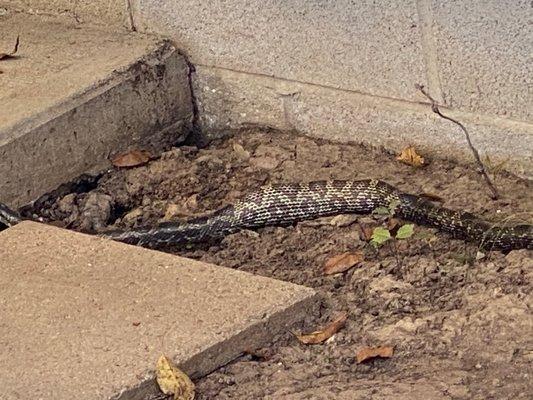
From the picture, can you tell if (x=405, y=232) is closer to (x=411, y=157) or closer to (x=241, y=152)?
(x=411, y=157)

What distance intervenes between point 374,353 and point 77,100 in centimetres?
269

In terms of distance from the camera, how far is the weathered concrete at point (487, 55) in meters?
6.37

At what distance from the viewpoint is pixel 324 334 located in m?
5.46

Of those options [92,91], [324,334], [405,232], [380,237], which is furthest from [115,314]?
[92,91]

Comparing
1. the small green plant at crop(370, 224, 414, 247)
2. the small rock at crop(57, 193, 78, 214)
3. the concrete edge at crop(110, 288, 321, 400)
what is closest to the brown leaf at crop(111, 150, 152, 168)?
the small rock at crop(57, 193, 78, 214)

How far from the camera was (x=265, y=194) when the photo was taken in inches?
272

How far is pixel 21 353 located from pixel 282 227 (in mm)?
1979

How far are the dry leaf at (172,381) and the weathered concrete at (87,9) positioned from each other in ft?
11.3

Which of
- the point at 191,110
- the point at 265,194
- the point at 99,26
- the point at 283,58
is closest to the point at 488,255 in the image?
the point at 265,194

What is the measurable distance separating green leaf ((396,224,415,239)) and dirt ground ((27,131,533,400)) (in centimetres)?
5

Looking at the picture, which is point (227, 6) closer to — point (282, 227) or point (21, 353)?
point (282, 227)

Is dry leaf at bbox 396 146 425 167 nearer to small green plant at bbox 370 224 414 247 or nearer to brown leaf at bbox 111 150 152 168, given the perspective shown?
small green plant at bbox 370 224 414 247

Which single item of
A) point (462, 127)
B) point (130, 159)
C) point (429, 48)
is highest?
point (429, 48)

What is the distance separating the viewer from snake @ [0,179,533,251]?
21.9ft
